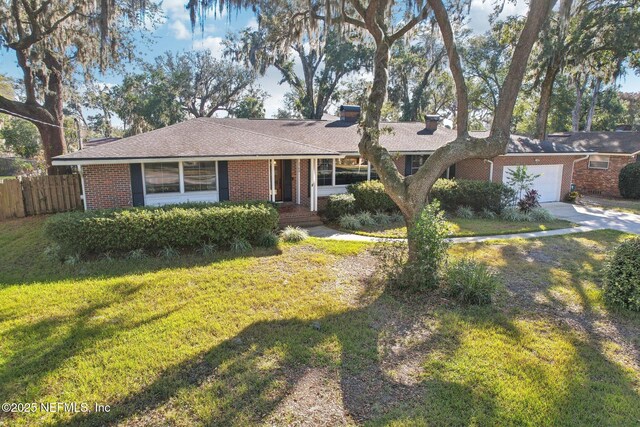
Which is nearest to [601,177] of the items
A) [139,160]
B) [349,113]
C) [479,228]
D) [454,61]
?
[479,228]

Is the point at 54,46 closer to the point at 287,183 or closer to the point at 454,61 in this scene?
the point at 287,183

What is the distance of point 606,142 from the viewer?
72.0ft

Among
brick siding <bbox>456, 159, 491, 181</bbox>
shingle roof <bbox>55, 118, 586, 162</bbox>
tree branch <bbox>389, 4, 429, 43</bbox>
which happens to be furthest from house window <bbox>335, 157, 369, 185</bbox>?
tree branch <bbox>389, 4, 429, 43</bbox>

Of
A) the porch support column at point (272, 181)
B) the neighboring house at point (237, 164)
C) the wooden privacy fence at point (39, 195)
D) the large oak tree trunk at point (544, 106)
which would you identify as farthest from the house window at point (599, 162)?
the wooden privacy fence at point (39, 195)

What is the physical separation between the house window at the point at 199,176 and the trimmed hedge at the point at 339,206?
3.86 metres

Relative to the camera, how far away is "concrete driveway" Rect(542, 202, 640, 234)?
12930 millimetres

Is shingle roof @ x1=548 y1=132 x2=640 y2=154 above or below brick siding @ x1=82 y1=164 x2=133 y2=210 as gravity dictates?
above

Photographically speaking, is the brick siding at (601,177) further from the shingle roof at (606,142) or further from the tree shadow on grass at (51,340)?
the tree shadow on grass at (51,340)

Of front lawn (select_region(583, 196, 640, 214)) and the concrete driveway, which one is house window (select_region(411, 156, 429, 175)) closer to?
the concrete driveway

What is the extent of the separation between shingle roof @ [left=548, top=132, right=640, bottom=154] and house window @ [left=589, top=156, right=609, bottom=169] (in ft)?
Result: 1.90

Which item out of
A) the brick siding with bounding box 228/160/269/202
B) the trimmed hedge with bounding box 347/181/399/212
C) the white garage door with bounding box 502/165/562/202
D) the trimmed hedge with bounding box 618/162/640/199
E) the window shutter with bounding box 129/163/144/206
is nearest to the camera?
the window shutter with bounding box 129/163/144/206

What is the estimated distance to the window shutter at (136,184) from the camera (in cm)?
1072

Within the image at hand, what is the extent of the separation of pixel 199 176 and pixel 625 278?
34.9ft

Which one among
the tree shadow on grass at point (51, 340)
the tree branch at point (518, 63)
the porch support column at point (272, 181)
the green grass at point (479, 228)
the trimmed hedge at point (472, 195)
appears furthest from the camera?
the trimmed hedge at point (472, 195)
